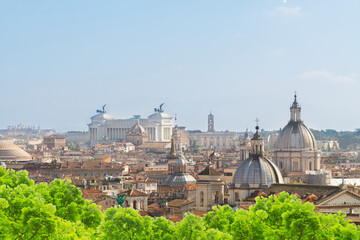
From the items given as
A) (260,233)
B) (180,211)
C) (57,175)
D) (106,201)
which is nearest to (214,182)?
(180,211)

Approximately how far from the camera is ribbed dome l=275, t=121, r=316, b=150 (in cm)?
8906

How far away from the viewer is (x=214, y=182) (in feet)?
213

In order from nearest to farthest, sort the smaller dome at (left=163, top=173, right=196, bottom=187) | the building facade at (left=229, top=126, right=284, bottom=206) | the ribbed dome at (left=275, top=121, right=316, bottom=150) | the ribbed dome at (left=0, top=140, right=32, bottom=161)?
1. the building facade at (left=229, top=126, right=284, bottom=206)
2. the smaller dome at (left=163, top=173, right=196, bottom=187)
3. the ribbed dome at (left=275, top=121, right=316, bottom=150)
4. the ribbed dome at (left=0, top=140, right=32, bottom=161)

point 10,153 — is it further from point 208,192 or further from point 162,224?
point 162,224

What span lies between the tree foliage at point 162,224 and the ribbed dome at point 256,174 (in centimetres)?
2759

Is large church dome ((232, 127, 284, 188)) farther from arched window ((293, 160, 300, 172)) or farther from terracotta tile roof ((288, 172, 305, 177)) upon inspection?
arched window ((293, 160, 300, 172))

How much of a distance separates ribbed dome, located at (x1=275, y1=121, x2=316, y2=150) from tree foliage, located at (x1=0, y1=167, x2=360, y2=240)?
2138 inches

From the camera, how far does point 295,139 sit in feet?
292

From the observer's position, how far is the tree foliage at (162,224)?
29203mm

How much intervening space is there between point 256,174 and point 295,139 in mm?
26825

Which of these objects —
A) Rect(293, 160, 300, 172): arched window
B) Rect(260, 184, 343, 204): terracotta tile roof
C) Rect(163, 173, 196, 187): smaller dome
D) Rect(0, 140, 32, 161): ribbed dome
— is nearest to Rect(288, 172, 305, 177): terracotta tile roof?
Rect(293, 160, 300, 172): arched window

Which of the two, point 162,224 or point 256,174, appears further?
point 256,174

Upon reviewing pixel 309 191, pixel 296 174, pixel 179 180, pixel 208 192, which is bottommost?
pixel 208 192

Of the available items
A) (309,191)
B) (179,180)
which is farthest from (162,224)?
(179,180)
